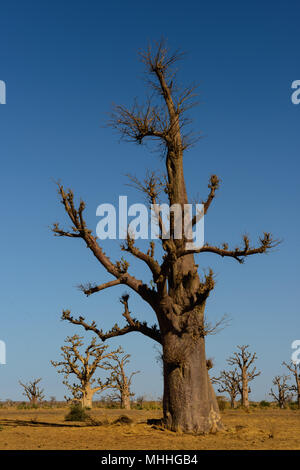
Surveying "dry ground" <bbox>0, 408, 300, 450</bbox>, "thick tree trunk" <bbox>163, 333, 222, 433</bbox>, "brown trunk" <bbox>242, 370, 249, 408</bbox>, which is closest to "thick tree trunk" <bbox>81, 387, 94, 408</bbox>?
"brown trunk" <bbox>242, 370, 249, 408</bbox>

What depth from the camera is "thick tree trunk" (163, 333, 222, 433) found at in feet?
44.5

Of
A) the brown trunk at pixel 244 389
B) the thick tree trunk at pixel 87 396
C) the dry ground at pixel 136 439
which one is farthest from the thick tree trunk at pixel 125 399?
the dry ground at pixel 136 439

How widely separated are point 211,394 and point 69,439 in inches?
159

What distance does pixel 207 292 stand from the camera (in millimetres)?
13797

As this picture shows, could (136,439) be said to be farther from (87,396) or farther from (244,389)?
(244,389)

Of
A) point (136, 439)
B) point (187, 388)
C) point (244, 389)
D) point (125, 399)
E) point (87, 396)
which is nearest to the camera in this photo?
point (136, 439)

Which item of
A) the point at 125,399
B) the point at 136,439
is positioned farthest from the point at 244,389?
the point at 136,439

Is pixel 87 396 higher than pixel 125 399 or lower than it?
higher

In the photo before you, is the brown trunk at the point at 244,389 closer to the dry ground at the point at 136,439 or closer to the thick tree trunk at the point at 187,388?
the dry ground at the point at 136,439

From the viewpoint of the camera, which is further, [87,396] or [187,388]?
[87,396]

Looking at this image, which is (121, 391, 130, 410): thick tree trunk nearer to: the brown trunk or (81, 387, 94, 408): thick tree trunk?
(81, 387, 94, 408): thick tree trunk

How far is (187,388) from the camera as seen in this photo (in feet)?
45.0

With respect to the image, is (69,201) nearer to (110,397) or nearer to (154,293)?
(154,293)
